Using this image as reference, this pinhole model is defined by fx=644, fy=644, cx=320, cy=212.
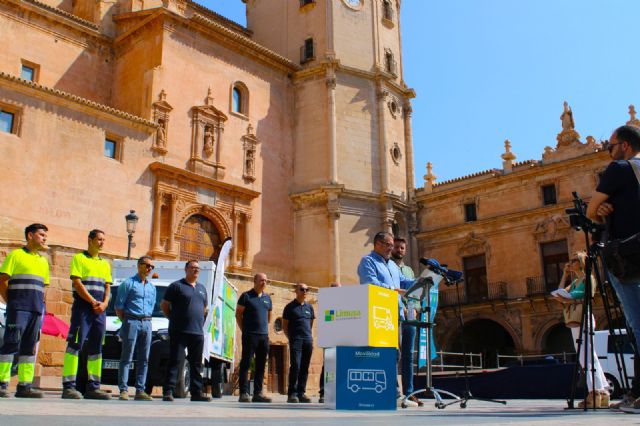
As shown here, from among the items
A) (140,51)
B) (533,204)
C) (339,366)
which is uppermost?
(140,51)

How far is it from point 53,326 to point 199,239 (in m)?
11.4

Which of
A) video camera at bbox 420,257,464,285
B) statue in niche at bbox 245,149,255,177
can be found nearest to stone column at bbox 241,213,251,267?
statue in niche at bbox 245,149,255,177

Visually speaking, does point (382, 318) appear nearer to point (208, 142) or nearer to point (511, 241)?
point (208, 142)

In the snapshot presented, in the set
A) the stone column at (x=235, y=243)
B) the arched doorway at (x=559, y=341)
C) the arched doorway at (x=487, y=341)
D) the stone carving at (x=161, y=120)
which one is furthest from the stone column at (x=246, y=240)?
the arched doorway at (x=559, y=341)

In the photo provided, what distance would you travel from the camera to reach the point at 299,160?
28219 mm

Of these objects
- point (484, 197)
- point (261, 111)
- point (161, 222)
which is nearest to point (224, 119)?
point (261, 111)

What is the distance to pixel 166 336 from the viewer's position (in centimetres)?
979

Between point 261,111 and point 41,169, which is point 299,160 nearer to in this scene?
point 261,111

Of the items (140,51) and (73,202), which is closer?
(73,202)

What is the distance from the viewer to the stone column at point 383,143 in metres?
28.1

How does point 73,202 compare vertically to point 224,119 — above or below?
below

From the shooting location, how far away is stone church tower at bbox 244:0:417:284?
2667cm

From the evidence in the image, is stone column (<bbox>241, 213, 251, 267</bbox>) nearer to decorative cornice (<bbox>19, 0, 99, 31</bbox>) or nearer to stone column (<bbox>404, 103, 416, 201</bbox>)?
stone column (<bbox>404, 103, 416, 201</bbox>)

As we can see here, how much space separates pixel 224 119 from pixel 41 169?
802 centimetres
